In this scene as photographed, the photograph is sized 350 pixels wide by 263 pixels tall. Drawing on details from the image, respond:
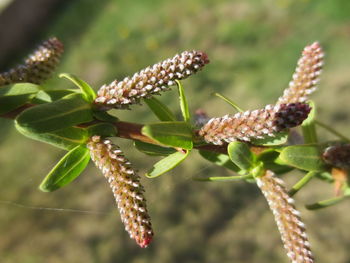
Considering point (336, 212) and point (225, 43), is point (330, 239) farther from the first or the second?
point (225, 43)

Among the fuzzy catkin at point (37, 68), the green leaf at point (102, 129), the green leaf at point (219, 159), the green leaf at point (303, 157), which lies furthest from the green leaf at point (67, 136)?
the green leaf at point (303, 157)

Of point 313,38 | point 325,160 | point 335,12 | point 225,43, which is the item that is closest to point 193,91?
point 225,43

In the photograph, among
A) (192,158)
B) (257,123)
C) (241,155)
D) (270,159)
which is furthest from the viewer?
(192,158)

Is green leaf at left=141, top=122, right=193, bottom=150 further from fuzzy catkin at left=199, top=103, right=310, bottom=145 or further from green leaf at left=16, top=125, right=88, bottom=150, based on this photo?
green leaf at left=16, top=125, right=88, bottom=150

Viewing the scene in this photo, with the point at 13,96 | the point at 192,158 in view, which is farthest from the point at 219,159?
the point at 192,158

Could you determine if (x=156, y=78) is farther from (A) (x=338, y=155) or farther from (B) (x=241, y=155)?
(A) (x=338, y=155)

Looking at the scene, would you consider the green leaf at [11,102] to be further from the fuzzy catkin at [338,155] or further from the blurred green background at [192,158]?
the blurred green background at [192,158]
